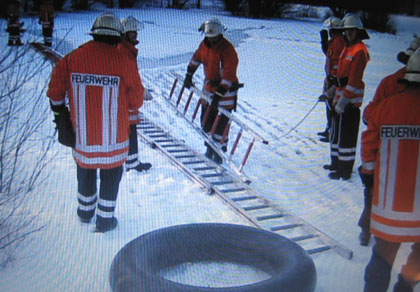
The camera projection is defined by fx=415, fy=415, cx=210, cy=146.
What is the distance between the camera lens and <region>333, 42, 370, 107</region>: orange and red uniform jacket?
335 centimetres

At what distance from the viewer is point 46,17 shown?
6.53ft

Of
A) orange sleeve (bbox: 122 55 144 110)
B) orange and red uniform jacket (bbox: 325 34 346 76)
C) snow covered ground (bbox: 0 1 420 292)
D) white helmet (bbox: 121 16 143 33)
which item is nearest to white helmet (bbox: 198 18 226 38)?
snow covered ground (bbox: 0 1 420 292)

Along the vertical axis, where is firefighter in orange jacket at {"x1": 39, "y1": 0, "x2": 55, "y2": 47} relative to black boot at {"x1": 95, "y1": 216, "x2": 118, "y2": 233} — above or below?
above

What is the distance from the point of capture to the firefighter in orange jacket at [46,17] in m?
1.97

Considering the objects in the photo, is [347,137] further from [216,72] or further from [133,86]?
[133,86]

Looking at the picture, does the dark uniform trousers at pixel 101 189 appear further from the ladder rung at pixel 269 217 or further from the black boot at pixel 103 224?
the ladder rung at pixel 269 217

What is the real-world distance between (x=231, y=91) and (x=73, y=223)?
1.93 m

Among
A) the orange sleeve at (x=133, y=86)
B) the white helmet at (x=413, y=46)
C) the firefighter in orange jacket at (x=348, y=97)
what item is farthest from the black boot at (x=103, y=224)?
the white helmet at (x=413, y=46)

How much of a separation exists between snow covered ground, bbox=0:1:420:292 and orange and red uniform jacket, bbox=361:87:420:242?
472 mm

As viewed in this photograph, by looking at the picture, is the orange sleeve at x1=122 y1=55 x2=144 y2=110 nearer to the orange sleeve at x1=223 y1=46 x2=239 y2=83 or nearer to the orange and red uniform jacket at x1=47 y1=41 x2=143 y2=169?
the orange and red uniform jacket at x1=47 y1=41 x2=143 y2=169

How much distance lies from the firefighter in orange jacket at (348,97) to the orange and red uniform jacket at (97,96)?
1852mm

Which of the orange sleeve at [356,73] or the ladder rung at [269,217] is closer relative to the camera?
the ladder rung at [269,217]

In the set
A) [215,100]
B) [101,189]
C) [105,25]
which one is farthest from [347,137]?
[105,25]

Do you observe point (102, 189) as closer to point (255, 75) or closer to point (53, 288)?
point (53, 288)
